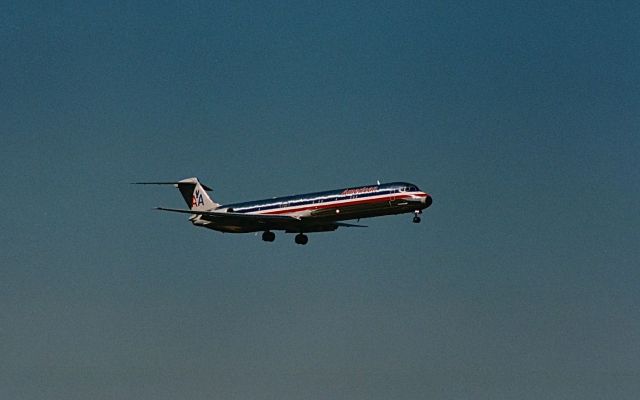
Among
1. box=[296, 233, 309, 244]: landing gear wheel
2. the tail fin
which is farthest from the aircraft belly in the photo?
the tail fin

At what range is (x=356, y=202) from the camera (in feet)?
309

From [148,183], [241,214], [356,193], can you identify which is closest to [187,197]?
[148,183]

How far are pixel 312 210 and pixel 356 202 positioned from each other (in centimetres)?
472

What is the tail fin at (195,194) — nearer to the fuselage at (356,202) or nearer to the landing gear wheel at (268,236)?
the landing gear wheel at (268,236)

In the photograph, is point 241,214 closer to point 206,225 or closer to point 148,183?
point 206,225

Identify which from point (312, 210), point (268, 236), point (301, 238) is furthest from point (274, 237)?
point (312, 210)

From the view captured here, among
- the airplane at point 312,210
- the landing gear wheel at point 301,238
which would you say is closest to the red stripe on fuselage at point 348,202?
the airplane at point 312,210

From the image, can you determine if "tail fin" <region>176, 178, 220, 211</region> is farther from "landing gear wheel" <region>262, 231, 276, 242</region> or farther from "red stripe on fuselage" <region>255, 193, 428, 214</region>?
"red stripe on fuselage" <region>255, 193, 428, 214</region>

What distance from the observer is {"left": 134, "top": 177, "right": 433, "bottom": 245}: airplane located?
3661 inches

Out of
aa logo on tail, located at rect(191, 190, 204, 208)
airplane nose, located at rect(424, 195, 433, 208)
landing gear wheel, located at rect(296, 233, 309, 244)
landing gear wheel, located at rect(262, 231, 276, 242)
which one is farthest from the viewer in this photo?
aa logo on tail, located at rect(191, 190, 204, 208)

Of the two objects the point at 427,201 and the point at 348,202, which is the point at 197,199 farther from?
the point at 427,201

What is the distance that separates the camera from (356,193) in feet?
310

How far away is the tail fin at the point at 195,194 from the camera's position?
112 m

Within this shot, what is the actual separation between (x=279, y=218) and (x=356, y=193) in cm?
789
